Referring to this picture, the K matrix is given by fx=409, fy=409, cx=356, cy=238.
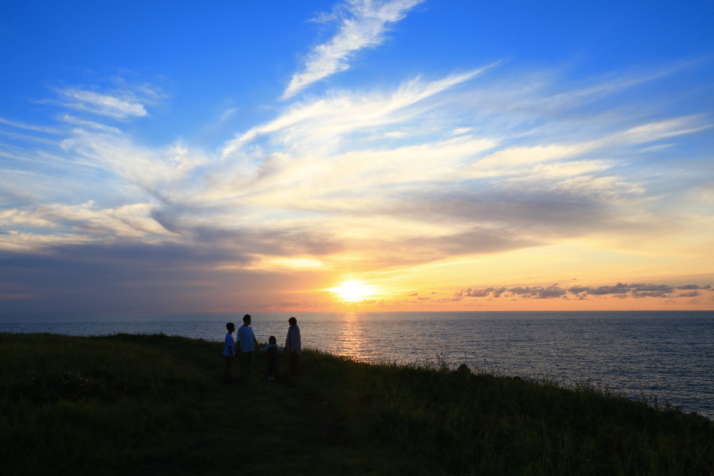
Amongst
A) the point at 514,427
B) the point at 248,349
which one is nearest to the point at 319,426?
the point at 514,427

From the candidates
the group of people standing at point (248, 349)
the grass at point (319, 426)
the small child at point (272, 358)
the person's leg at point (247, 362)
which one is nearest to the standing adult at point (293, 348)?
the group of people standing at point (248, 349)

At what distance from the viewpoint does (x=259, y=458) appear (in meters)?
8.57

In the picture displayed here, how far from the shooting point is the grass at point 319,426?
816 cm

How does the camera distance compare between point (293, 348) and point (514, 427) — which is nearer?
point (514, 427)

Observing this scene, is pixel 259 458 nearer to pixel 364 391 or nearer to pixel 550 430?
pixel 364 391

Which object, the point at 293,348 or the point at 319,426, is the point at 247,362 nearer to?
the point at 293,348

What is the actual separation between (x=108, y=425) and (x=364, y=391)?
24.8ft

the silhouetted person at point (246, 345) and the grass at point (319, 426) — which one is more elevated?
the silhouetted person at point (246, 345)

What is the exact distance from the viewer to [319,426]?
11.4 m

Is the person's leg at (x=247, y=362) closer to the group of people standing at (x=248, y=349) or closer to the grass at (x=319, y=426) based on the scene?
the group of people standing at (x=248, y=349)

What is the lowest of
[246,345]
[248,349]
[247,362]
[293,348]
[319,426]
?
[319,426]

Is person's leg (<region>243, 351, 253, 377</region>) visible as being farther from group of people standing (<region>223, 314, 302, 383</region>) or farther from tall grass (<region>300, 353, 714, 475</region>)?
tall grass (<region>300, 353, 714, 475</region>)

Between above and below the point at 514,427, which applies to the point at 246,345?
above

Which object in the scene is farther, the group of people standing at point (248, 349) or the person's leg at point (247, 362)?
the person's leg at point (247, 362)
